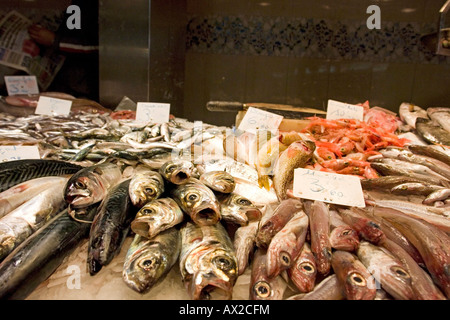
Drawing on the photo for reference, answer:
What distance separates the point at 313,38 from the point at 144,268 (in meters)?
4.20

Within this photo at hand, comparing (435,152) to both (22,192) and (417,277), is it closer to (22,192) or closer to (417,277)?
(417,277)

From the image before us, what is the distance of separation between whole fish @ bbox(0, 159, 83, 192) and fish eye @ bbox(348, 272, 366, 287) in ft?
5.00

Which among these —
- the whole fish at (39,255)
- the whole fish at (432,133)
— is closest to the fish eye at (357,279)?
the whole fish at (39,255)

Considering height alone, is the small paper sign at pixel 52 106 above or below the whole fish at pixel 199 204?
above

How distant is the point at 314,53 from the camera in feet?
14.4

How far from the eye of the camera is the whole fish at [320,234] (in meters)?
1.14

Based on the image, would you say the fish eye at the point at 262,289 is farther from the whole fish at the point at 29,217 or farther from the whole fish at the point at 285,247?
the whole fish at the point at 29,217

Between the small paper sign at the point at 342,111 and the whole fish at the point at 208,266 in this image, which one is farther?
the small paper sign at the point at 342,111

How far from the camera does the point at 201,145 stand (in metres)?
2.18

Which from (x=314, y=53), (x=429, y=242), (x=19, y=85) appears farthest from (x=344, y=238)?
(x=19, y=85)

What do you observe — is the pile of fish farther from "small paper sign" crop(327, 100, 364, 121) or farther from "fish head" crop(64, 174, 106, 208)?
"small paper sign" crop(327, 100, 364, 121)

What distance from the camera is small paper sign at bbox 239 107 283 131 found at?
2574mm

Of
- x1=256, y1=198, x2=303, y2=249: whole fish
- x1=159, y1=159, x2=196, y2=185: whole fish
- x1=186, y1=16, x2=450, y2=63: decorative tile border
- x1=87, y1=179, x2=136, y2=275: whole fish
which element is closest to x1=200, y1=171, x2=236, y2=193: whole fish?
x1=159, y1=159, x2=196, y2=185: whole fish

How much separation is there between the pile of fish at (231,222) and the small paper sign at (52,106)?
1.45 m
